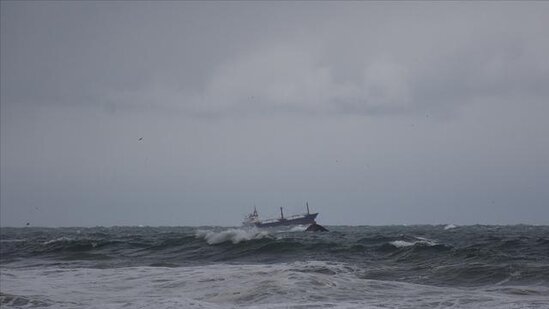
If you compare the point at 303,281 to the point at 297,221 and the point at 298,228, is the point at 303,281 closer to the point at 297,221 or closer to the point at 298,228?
the point at 298,228

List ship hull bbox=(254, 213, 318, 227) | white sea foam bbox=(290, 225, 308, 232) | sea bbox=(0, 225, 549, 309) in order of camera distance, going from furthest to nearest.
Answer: ship hull bbox=(254, 213, 318, 227) < white sea foam bbox=(290, 225, 308, 232) < sea bbox=(0, 225, 549, 309)

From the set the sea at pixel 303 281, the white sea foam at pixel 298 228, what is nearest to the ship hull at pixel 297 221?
the white sea foam at pixel 298 228

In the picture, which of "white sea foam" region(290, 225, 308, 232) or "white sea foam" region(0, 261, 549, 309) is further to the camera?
"white sea foam" region(290, 225, 308, 232)

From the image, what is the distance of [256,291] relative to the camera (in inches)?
552

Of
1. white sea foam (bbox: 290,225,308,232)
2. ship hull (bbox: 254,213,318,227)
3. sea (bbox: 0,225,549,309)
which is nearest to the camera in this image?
sea (bbox: 0,225,549,309)

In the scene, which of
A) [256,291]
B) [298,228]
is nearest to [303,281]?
[256,291]

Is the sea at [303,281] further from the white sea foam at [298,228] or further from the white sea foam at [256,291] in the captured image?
the white sea foam at [298,228]

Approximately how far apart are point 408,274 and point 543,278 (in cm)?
402

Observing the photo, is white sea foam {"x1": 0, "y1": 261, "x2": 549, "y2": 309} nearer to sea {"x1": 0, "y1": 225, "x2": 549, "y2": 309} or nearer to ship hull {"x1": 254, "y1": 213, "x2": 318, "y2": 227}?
sea {"x1": 0, "y1": 225, "x2": 549, "y2": 309}

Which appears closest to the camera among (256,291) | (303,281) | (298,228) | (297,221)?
(256,291)

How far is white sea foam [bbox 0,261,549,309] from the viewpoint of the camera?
1250 centimetres

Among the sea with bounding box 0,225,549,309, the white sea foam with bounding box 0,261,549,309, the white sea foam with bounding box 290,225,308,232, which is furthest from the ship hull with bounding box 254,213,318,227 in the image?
the white sea foam with bounding box 0,261,549,309

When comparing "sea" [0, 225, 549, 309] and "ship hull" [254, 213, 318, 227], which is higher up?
"ship hull" [254, 213, 318, 227]

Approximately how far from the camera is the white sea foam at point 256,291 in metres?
12.5
